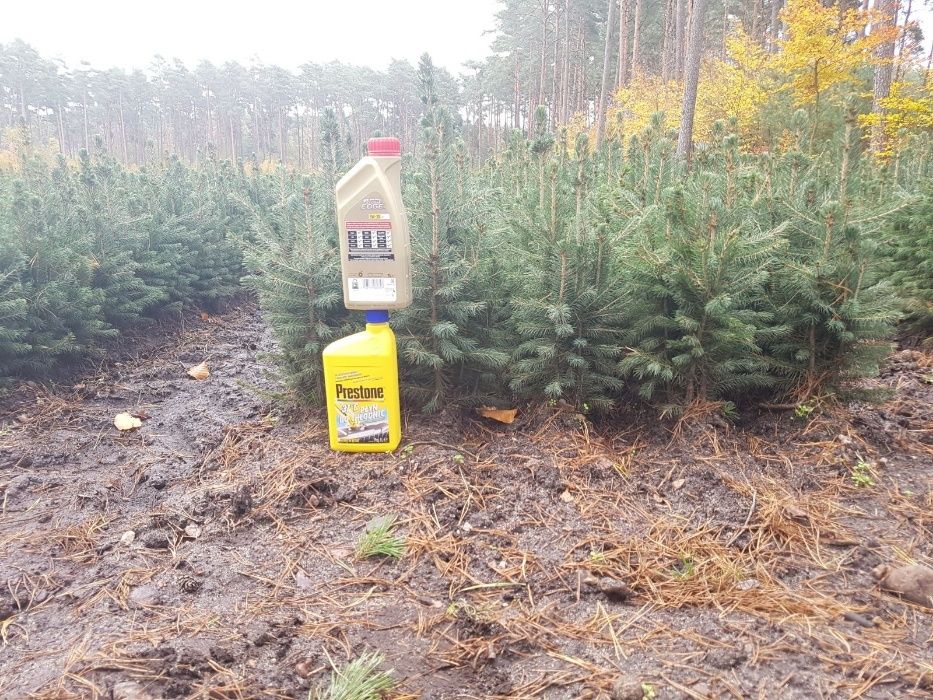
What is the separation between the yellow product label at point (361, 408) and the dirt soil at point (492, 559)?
181 millimetres

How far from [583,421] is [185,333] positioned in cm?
641

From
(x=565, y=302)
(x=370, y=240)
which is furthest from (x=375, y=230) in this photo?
(x=565, y=302)

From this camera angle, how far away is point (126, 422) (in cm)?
514

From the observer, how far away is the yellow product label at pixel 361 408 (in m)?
3.58

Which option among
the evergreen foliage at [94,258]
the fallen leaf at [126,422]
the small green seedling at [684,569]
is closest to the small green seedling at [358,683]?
the small green seedling at [684,569]

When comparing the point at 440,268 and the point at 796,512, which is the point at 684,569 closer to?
the point at 796,512

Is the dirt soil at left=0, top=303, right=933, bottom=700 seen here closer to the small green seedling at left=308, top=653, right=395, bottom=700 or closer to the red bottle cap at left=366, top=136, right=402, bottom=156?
the small green seedling at left=308, top=653, right=395, bottom=700

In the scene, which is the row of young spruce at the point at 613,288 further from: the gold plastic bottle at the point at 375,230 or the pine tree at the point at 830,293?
the gold plastic bottle at the point at 375,230

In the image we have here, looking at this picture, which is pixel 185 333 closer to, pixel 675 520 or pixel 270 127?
pixel 675 520

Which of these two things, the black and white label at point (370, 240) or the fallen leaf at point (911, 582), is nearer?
the fallen leaf at point (911, 582)

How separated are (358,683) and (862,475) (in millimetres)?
2880

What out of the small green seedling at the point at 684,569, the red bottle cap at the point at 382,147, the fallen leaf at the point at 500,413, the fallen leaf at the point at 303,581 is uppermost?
the red bottle cap at the point at 382,147

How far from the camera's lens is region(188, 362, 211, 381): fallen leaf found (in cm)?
660

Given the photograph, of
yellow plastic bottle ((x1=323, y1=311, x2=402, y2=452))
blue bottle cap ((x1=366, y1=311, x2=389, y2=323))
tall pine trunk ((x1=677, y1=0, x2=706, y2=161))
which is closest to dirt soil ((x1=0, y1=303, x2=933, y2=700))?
yellow plastic bottle ((x1=323, y1=311, x2=402, y2=452))
